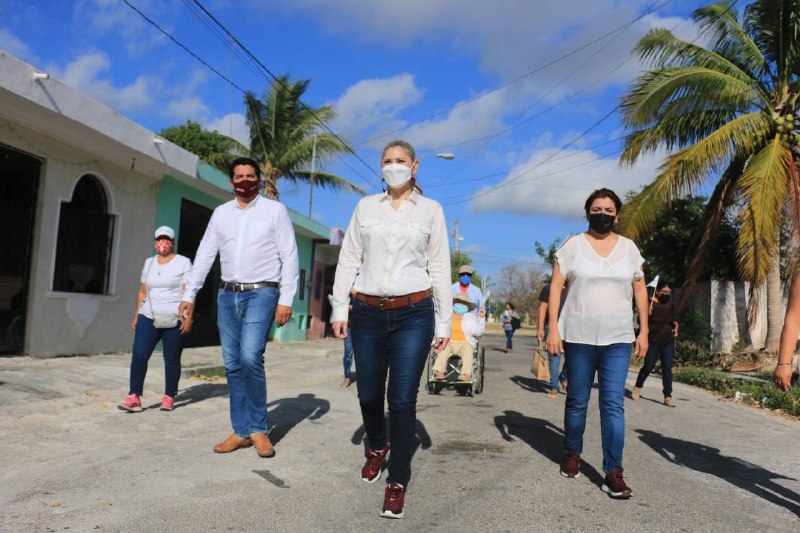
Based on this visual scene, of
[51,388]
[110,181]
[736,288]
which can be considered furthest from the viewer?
[736,288]

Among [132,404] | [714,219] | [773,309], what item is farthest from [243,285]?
[714,219]

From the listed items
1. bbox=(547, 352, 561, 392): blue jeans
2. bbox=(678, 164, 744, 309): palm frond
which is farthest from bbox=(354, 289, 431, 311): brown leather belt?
bbox=(678, 164, 744, 309): palm frond

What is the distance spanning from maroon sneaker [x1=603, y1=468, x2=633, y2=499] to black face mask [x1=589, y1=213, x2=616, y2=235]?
62.6 inches

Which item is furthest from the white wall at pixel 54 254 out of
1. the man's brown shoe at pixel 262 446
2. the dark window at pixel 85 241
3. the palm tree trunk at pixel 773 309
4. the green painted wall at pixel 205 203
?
the palm tree trunk at pixel 773 309

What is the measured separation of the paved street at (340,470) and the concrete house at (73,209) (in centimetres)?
177

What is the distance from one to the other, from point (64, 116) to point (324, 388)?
192 inches

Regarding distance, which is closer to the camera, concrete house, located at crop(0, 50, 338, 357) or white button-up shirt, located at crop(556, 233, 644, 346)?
white button-up shirt, located at crop(556, 233, 644, 346)

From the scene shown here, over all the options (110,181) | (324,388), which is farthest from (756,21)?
(110,181)

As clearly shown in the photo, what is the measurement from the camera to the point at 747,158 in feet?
49.1

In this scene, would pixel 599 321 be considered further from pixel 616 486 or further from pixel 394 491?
pixel 394 491

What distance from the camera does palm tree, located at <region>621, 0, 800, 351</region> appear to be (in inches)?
519

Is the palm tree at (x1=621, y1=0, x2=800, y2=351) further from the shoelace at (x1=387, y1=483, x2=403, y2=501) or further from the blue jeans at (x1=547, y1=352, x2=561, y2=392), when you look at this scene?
the shoelace at (x1=387, y1=483, x2=403, y2=501)

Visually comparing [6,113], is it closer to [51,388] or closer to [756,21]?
[51,388]

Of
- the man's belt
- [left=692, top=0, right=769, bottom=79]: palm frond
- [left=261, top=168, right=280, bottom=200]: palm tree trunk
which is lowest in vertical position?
the man's belt
